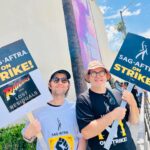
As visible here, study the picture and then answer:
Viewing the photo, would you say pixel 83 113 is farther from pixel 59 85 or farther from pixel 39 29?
pixel 39 29

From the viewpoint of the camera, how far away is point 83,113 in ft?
10.9

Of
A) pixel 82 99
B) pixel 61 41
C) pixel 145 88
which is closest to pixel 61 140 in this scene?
pixel 82 99

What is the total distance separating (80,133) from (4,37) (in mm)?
7219

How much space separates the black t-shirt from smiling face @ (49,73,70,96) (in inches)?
7.9

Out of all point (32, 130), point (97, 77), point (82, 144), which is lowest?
point (82, 144)

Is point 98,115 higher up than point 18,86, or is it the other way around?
point 18,86

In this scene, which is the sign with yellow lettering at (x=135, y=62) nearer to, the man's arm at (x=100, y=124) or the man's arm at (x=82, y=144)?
the man's arm at (x=100, y=124)

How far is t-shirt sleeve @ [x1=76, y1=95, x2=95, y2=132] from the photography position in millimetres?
3305

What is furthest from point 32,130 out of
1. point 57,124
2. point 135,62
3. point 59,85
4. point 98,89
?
point 135,62

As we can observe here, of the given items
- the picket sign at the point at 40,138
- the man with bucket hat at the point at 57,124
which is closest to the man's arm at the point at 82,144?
the man with bucket hat at the point at 57,124

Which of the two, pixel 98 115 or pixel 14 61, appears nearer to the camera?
pixel 98 115

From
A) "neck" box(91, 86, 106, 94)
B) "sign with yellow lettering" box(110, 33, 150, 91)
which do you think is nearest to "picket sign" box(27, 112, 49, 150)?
"neck" box(91, 86, 106, 94)

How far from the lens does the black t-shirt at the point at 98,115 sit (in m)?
3.32

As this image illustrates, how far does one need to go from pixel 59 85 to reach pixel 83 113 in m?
0.36
